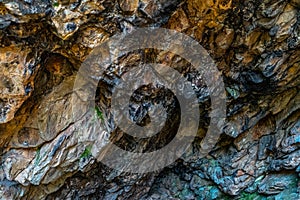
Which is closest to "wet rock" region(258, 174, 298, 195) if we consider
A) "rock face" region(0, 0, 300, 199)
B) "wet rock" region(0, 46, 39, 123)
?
"rock face" region(0, 0, 300, 199)

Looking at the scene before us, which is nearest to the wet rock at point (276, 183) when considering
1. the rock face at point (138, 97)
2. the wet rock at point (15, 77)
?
the rock face at point (138, 97)

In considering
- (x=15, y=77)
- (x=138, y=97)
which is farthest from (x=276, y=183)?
(x=15, y=77)

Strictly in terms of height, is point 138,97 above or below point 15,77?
above

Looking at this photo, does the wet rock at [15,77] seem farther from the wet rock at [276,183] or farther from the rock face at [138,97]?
the wet rock at [276,183]

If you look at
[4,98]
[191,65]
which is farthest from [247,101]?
[4,98]

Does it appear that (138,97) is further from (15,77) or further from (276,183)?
(276,183)

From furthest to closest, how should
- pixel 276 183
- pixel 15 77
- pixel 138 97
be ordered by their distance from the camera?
pixel 276 183, pixel 138 97, pixel 15 77

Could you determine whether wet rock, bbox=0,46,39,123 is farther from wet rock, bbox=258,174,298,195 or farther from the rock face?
wet rock, bbox=258,174,298,195

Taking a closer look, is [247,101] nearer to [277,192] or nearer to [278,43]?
[278,43]
